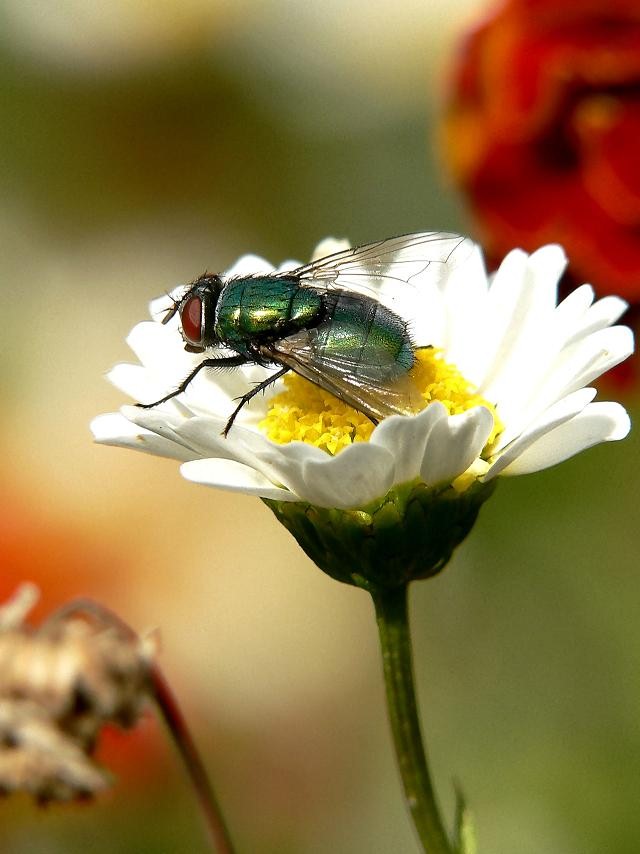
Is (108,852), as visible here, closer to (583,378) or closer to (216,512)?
(216,512)

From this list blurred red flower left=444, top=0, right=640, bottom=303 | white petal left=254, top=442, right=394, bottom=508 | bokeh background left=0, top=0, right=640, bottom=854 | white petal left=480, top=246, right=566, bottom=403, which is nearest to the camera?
white petal left=254, top=442, right=394, bottom=508

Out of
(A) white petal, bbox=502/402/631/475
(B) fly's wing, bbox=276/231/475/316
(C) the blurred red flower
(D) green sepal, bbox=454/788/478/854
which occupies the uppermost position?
(C) the blurred red flower

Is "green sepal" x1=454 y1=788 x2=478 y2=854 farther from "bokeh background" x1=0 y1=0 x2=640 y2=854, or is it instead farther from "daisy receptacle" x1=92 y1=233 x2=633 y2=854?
"bokeh background" x1=0 y1=0 x2=640 y2=854

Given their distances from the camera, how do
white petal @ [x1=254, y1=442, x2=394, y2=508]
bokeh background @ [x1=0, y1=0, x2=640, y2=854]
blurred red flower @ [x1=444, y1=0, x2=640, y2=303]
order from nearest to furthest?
white petal @ [x1=254, y1=442, x2=394, y2=508] → blurred red flower @ [x1=444, y1=0, x2=640, y2=303] → bokeh background @ [x1=0, y1=0, x2=640, y2=854]

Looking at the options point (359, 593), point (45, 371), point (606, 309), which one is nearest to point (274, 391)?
point (606, 309)

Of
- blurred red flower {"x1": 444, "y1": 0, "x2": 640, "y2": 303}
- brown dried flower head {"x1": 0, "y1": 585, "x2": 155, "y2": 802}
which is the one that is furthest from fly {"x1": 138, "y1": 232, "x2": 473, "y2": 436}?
blurred red flower {"x1": 444, "y1": 0, "x2": 640, "y2": 303}

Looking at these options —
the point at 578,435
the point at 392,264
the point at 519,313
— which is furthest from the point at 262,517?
the point at 578,435

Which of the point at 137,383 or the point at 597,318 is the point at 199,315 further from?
the point at 597,318

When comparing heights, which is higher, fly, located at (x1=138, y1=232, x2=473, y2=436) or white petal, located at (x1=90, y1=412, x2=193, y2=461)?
fly, located at (x1=138, y1=232, x2=473, y2=436)
